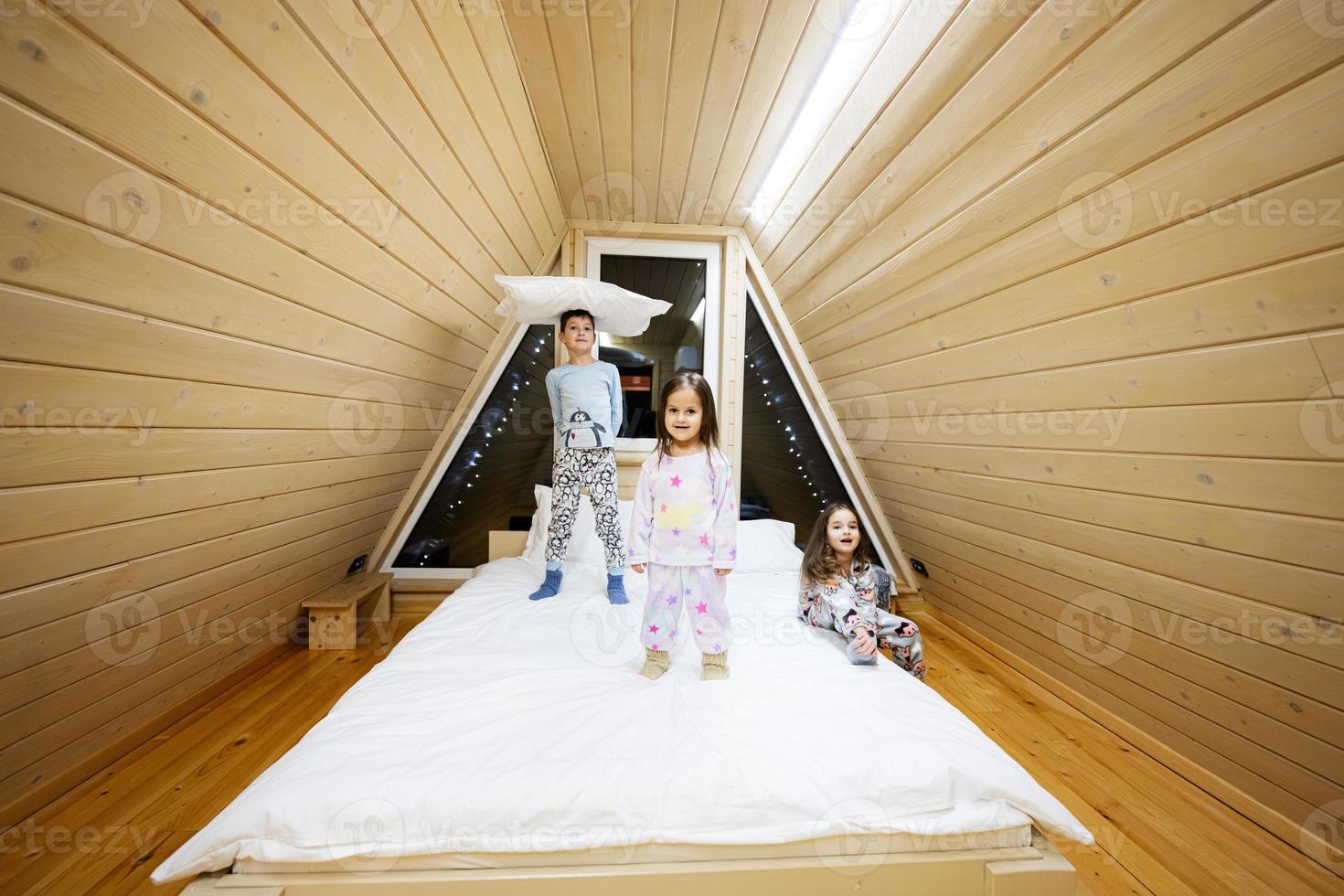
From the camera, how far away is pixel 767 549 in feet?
8.11

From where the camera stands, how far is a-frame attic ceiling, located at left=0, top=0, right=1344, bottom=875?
80 centimetres

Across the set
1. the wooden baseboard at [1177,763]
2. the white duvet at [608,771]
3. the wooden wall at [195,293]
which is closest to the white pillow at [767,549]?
the wooden baseboard at [1177,763]

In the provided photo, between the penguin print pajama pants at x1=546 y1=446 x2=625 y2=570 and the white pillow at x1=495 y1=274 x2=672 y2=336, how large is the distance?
1.95 ft

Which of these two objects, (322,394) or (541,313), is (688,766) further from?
(541,313)

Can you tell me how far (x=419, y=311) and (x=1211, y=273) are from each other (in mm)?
2152

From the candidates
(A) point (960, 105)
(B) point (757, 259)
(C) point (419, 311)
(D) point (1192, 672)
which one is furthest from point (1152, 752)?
(C) point (419, 311)
